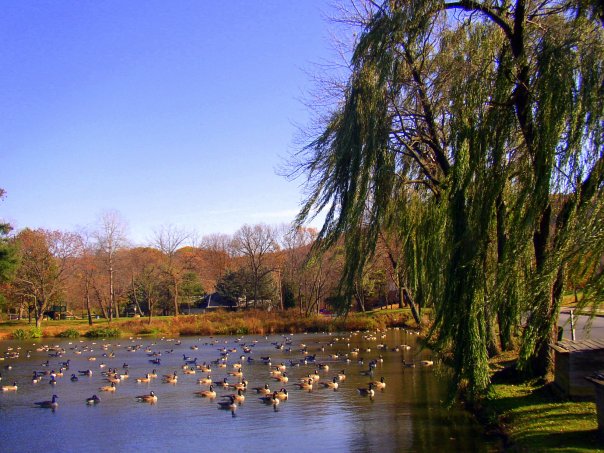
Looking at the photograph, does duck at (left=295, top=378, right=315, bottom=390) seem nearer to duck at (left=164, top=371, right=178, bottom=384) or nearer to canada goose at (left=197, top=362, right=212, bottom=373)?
duck at (left=164, top=371, right=178, bottom=384)

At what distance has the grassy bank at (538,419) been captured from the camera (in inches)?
316

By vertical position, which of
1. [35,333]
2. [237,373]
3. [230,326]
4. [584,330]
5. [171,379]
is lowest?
[237,373]

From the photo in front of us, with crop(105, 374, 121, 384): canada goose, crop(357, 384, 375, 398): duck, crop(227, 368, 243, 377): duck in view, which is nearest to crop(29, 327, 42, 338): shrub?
crop(105, 374, 121, 384): canada goose

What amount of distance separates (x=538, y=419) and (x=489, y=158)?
4227 mm

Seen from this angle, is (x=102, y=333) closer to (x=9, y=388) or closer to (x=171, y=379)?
(x=9, y=388)

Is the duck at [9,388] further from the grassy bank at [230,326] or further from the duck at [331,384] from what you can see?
the grassy bank at [230,326]

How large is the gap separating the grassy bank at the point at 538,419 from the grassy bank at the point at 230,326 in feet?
100

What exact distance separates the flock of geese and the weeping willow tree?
813 centimetres

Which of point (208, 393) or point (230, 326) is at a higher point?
point (230, 326)

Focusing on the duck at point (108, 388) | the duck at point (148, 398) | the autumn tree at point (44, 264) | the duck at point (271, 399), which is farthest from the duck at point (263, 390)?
the autumn tree at point (44, 264)

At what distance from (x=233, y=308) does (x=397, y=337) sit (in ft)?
98.3

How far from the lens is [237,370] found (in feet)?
77.3

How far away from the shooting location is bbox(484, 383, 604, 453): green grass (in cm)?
798

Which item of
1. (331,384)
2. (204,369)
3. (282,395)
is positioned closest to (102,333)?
(204,369)
